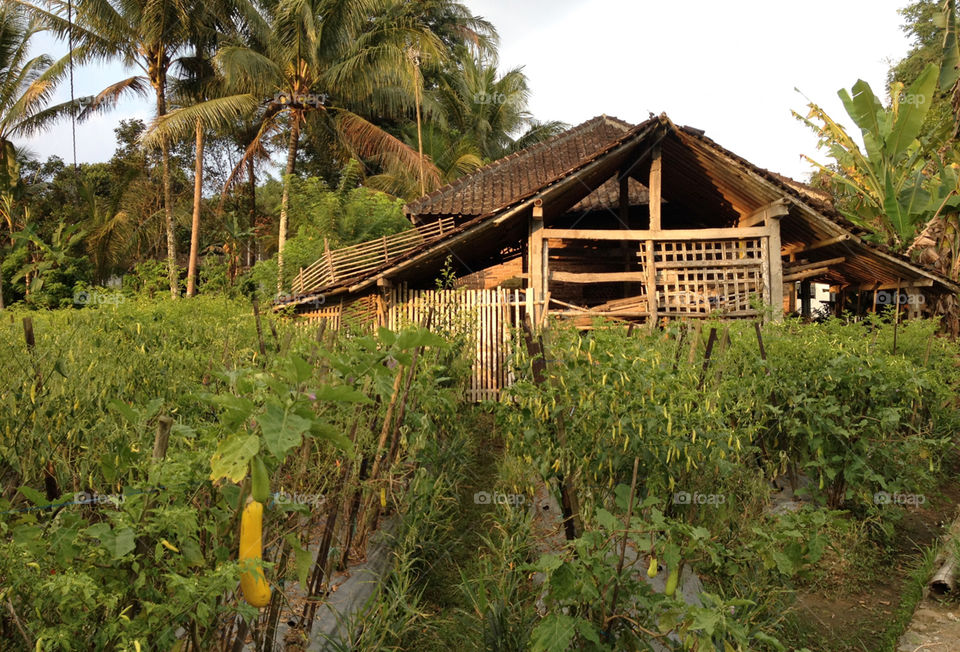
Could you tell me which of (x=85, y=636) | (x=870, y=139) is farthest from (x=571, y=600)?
(x=870, y=139)

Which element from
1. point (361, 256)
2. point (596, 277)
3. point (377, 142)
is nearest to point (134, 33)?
point (377, 142)

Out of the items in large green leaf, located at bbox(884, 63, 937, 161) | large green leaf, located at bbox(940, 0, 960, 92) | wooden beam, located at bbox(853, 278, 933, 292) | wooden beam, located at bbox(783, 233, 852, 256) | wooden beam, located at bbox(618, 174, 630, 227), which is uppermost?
large green leaf, located at bbox(940, 0, 960, 92)

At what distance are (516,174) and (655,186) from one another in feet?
15.3

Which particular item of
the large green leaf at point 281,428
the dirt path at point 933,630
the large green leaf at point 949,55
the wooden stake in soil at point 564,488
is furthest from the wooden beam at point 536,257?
the large green leaf at point 281,428

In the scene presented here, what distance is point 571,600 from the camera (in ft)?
8.08

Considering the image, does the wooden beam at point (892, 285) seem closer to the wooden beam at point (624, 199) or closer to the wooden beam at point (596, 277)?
the wooden beam at point (596, 277)

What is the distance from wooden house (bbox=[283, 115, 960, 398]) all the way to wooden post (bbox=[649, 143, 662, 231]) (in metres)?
0.02

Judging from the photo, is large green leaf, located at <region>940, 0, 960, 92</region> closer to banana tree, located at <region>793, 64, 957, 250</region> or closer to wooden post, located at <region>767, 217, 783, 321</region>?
banana tree, located at <region>793, 64, 957, 250</region>

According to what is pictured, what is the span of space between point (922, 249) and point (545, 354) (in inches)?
440

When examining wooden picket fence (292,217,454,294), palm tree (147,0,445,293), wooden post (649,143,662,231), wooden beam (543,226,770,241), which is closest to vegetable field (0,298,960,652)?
wooden beam (543,226,770,241)

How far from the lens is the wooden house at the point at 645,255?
31.1ft

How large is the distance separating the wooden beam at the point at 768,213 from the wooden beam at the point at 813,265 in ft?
3.96

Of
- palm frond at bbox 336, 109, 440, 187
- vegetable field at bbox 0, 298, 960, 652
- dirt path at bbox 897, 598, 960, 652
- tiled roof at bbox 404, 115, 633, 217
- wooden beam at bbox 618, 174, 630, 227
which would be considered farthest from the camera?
palm frond at bbox 336, 109, 440, 187

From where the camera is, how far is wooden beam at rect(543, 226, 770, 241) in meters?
10.1
